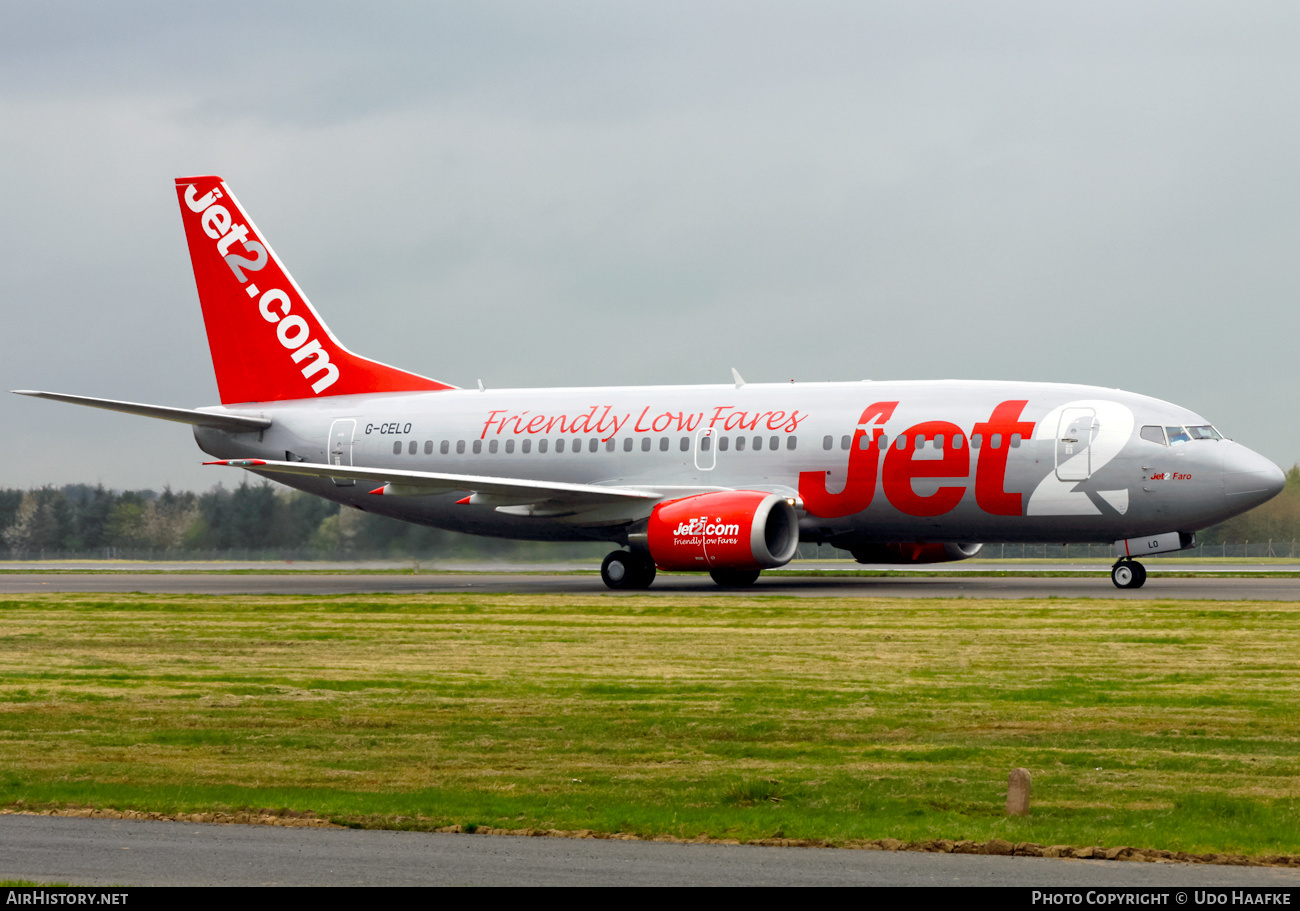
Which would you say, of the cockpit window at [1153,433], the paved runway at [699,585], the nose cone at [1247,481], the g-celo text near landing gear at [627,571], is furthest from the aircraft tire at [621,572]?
the nose cone at [1247,481]

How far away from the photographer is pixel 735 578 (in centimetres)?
3478

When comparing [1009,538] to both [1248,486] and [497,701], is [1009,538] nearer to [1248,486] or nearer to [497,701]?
[1248,486]

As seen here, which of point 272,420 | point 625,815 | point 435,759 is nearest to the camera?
point 625,815

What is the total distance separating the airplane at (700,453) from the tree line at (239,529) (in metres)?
2.91

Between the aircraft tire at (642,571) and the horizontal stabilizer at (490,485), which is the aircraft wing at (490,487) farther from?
the aircraft tire at (642,571)

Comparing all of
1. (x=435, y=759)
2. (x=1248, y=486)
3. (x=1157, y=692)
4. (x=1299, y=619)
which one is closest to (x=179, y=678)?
(x=435, y=759)

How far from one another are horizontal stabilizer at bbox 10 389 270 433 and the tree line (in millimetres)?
4368

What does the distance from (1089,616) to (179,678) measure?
1365 cm

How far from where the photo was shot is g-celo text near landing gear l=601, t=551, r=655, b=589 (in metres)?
33.3

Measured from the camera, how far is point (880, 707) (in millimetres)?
14570

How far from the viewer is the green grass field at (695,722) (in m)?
9.98

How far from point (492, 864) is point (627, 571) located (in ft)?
81.9

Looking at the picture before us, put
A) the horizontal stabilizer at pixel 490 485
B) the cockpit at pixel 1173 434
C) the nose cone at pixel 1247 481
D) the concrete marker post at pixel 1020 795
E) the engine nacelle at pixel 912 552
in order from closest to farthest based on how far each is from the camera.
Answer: the concrete marker post at pixel 1020 795
the nose cone at pixel 1247 481
the cockpit at pixel 1173 434
the horizontal stabilizer at pixel 490 485
the engine nacelle at pixel 912 552

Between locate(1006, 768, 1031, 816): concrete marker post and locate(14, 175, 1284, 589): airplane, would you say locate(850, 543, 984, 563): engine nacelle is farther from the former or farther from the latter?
locate(1006, 768, 1031, 816): concrete marker post
